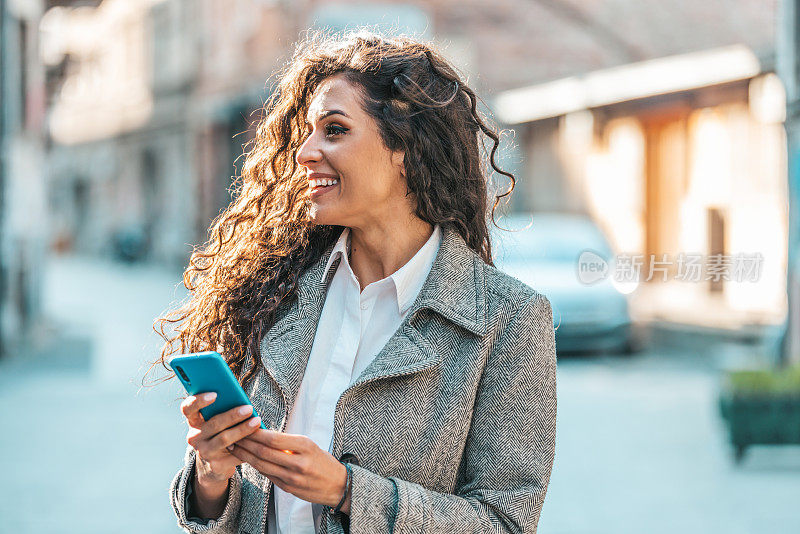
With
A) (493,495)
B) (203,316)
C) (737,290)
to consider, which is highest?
(737,290)

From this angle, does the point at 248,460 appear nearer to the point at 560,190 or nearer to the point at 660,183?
the point at 660,183

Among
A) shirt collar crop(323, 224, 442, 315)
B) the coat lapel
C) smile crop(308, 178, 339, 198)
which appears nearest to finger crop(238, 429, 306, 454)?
the coat lapel

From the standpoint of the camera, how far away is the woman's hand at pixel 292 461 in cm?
198

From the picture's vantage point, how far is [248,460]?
203 cm

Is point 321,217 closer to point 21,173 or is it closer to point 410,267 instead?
point 410,267

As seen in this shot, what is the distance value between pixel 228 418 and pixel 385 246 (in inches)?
22.8

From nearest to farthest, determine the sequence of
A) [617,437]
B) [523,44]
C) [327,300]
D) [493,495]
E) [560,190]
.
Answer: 1. [493,495]
2. [327,300]
3. [617,437]
4. [560,190]
5. [523,44]

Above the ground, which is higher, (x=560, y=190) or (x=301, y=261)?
(x=560, y=190)

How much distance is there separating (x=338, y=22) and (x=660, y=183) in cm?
884

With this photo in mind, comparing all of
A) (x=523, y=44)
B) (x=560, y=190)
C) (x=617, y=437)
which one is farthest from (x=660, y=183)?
(x=617, y=437)

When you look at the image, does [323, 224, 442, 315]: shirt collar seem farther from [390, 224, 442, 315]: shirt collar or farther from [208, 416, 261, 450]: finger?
[208, 416, 261, 450]: finger

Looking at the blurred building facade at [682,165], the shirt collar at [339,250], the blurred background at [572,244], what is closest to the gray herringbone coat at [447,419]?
the shirt collar at [339,250]

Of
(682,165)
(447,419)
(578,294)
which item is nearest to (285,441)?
(447,419)

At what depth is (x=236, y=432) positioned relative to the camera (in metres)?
2.00
